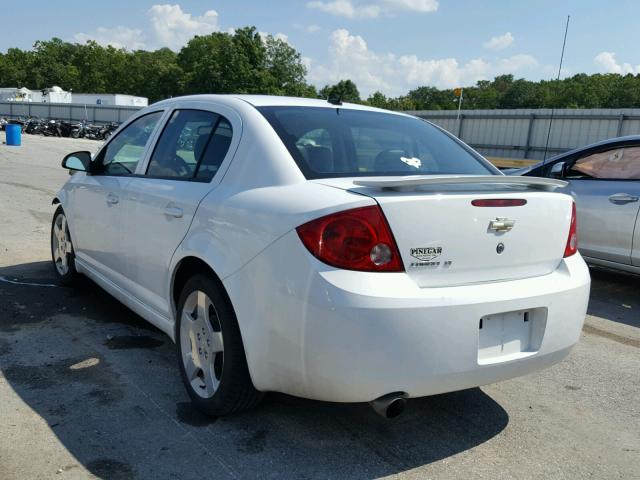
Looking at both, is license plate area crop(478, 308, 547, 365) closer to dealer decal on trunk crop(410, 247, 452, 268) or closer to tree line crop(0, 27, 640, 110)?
dealer decal on trunk crop(410, 247, 452, 268)

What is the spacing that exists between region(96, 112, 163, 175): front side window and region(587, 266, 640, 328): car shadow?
13.5 ft

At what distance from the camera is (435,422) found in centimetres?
312

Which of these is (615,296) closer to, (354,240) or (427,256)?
(427,256)

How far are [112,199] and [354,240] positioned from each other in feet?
7.51

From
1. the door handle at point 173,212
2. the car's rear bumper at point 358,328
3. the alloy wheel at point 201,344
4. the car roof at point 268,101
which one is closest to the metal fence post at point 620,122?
the car roof at point 268,101

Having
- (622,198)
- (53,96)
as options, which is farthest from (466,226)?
(53,96)

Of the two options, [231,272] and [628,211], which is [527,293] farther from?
[628,211]

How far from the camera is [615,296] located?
5.98 m

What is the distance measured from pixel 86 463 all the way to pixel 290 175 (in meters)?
1.59

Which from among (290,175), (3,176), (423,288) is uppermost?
(290,175)

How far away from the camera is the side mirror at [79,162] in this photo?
4578 mm

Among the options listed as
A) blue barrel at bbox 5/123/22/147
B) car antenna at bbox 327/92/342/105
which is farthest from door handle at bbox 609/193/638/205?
blue barrel at bbox 5/123/22/147

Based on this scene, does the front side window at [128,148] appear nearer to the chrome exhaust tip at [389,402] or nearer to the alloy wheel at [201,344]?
the alloy wheel at [201,344]

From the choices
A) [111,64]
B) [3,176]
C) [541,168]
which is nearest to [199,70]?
[111,64]
